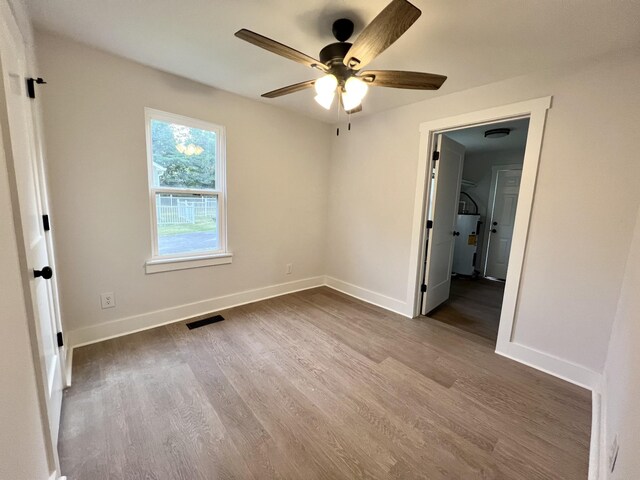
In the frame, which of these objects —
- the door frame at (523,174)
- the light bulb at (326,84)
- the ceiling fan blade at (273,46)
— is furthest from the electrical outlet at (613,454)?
the ceiling fan blade at (273,46)

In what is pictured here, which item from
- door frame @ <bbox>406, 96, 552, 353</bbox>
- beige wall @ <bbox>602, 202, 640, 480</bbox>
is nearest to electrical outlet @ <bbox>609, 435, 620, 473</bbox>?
beige wall @ <bbox>602, 202, 640, 480</bbox>

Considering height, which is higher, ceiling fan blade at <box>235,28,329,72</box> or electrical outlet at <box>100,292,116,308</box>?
ceiling fan blade at <box>235,28,329,72</box>

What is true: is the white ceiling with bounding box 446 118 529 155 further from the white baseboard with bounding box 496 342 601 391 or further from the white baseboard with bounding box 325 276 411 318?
the white baseboard with bounding box 496 342 601 391

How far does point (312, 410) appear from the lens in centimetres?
167

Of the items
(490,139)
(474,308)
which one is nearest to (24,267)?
(474,308)

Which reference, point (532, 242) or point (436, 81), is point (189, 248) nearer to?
point (436, 81)

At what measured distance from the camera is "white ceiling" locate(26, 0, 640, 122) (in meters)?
1.50

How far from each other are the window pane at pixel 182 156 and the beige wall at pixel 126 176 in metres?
0.14

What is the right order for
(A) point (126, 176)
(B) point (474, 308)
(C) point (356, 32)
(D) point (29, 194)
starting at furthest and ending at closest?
1. (B) point (474, 308)
2. (A) point (126, 176)
3. (C) point (356, 32)
4. (D) point (29, 194)

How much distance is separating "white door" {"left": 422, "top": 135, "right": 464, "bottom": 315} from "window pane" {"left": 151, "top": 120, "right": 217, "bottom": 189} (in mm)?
2486

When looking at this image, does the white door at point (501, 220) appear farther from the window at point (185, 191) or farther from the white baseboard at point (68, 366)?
the white baseboard at point (68, 366)

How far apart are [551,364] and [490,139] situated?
10.7ft

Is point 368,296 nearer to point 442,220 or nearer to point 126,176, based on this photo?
point 442,220

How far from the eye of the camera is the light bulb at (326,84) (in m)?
1.58
